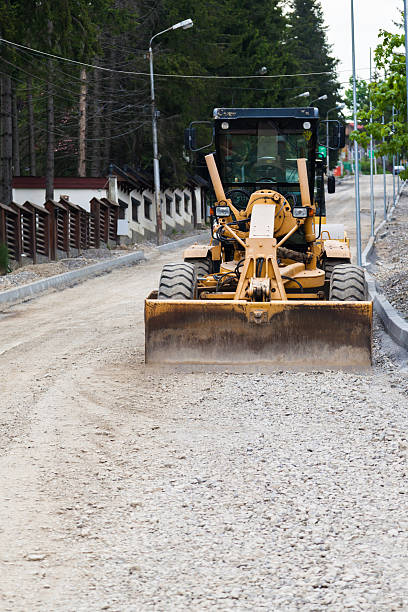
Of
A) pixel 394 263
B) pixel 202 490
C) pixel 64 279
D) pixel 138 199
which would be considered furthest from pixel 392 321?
pixel 138 199

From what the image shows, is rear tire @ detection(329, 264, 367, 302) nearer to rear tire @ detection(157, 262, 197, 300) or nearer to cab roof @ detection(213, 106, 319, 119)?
rear tire @ detection(157, 262, 197, 300)

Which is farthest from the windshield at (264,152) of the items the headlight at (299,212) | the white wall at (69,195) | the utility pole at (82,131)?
→ the utility pole at (82,131)

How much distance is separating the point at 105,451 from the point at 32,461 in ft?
1.94

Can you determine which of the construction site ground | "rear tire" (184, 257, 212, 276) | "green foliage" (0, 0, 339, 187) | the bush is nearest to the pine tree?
"green foliage" (0, 0, 339, 187)

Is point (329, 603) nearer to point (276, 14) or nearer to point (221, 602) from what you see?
point (221, 602)

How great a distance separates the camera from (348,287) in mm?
11383

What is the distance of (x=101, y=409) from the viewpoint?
8680 mm

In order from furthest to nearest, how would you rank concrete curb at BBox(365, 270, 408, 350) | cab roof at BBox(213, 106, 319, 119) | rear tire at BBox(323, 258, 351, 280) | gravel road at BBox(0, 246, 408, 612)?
rear tire at BBox(323, 258, 351, 280)
cab roof at BBox(213, 106, 319, 119)
concrete curb at BBox(365, 270, 408, 350)
gravel road at BBox(0, 246, 408, 612)

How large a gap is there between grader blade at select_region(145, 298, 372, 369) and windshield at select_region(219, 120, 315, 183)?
251 centimetres

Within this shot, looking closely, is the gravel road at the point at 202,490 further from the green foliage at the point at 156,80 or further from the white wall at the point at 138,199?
the white wall at the point at 138,199

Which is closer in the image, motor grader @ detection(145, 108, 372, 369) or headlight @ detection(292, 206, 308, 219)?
motor grader @ detection(145, 108, 372, 369)

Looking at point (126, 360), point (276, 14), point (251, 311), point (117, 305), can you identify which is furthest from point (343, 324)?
point (276, 14)

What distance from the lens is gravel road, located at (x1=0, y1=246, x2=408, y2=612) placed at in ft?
15.2

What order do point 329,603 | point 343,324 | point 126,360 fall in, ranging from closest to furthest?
point 329,603, point 343,324, point 126,360
